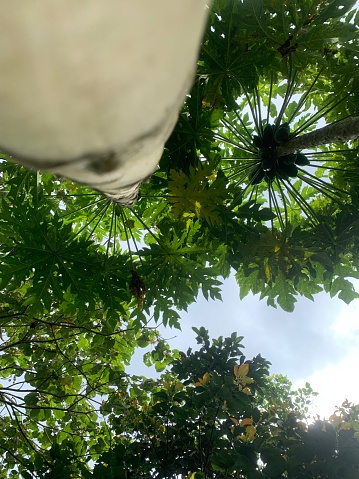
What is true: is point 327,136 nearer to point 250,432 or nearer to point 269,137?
point 269,137

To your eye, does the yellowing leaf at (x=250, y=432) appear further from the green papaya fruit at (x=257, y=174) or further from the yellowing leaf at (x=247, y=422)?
the green papaya fruit at (x=257, y=174)

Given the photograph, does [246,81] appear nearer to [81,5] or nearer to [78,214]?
[78,214]

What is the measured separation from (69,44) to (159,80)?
8 centimetres

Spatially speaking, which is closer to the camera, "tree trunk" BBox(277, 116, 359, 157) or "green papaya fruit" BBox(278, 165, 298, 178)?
"tree trunk" BBox(277, 116, 359, 157)

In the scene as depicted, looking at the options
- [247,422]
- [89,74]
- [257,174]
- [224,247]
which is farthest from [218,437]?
[89,74]

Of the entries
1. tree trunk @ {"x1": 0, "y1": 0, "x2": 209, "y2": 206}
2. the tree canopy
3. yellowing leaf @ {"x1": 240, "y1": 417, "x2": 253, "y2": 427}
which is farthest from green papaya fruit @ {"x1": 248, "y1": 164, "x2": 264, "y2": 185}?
tree trunk @ {"x1": 0, "y1": 0, "x2": 209, "y2": 206}

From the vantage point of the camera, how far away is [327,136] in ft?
7.54

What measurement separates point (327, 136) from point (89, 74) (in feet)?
7.17

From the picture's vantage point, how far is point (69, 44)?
323mm

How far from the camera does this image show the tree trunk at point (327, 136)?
212 cm

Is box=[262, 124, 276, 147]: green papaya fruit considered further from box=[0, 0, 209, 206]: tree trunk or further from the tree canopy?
box=[0, 0, 209, 206]: tree trunk

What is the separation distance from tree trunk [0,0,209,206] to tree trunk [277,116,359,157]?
1.95 metres

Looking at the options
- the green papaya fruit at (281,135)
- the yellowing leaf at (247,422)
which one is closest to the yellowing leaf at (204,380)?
the yellowing leaf at (247,422)

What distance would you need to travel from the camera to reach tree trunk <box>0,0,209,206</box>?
311 mm
